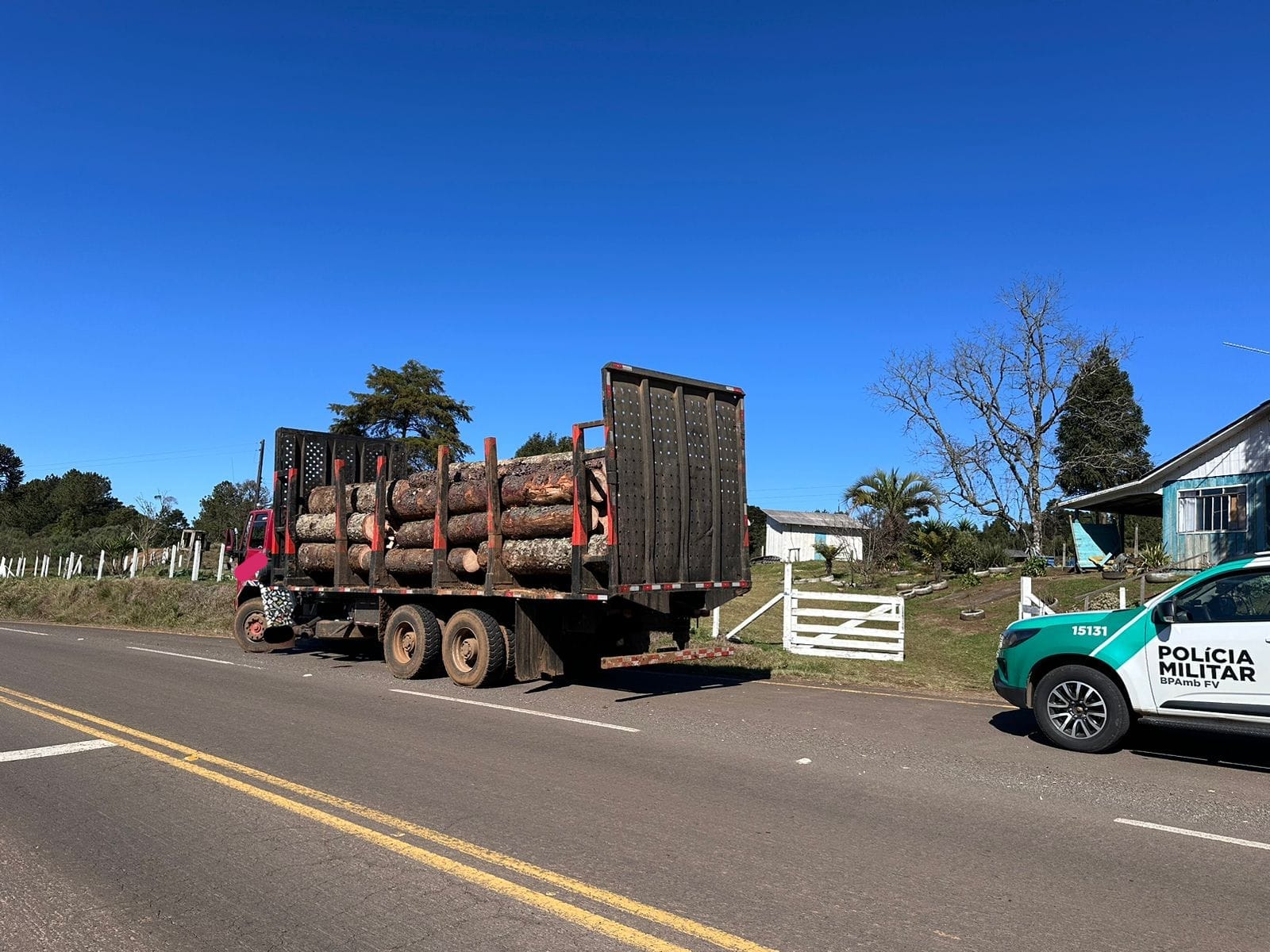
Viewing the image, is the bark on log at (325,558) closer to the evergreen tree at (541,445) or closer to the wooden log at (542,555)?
the wooden log at (542,555)

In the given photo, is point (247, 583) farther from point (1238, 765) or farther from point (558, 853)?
point (1238, 765)

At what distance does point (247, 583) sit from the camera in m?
17.6

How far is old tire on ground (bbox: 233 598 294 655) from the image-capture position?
17297 mm

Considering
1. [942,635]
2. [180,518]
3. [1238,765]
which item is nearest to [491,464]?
[1238,765]

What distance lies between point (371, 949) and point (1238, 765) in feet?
23.2

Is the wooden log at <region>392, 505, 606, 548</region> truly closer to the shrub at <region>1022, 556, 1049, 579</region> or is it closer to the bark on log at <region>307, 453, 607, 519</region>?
the bark on log at <region>307, 453, 607, 519</region>

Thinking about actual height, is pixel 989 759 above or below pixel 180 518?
below

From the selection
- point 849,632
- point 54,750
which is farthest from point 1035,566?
point 54,750

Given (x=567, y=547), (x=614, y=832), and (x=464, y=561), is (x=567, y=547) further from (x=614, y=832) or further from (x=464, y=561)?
(x=614, y=832)

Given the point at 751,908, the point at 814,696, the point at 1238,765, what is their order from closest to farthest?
the point at 751,908 < the point at 1238,765 < the point at 814,696

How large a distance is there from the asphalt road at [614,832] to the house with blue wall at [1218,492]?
19710 millimetres

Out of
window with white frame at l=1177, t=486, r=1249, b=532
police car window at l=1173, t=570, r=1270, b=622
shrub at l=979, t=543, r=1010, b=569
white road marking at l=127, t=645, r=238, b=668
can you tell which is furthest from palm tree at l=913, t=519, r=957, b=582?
police car window at l=1173, t=570, r=1270, b=622

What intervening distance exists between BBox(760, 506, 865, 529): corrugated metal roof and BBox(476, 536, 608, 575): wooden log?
64.7 meters

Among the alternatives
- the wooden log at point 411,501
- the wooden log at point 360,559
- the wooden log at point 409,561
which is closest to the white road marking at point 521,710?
the wooden log at point 409,561
